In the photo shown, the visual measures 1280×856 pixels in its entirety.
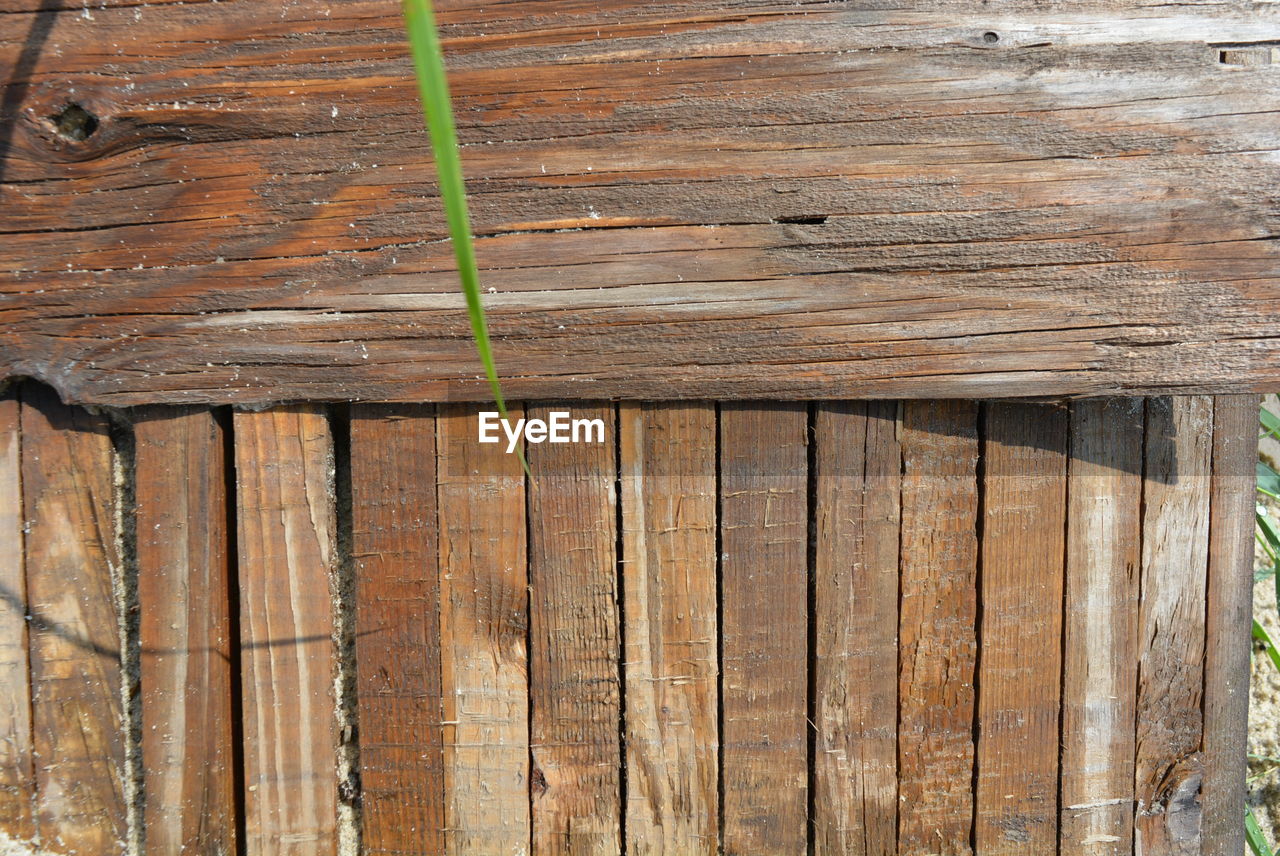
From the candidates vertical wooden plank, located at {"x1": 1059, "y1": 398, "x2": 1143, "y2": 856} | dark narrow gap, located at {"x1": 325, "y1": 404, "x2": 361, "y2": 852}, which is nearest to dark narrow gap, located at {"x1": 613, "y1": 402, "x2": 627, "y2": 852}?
dark narrow gap, located at {"x1": 325, "y1": 404, "x2": 361, "y2": 852}

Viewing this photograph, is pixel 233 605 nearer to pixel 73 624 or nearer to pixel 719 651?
pixel 73 624

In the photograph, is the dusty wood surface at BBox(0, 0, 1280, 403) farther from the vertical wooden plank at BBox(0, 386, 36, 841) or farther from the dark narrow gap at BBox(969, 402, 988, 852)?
the vertical wooden plank at BBox(0, 386, 36, 841)

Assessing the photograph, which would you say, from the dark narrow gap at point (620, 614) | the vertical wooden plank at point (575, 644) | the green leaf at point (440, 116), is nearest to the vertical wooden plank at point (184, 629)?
the vertical wooden plank at point (575, 644)

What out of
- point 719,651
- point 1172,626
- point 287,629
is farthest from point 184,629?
point 1172,626

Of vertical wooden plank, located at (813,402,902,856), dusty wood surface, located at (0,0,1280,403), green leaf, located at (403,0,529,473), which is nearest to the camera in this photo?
green leaf, located at (403,0,529,473)

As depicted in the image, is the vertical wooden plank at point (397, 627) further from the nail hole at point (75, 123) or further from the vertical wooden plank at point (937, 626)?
the vertical wooden plank at point (937, 626)

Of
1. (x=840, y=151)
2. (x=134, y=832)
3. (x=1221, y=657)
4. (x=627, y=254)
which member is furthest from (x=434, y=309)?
(x=1221, y=657)

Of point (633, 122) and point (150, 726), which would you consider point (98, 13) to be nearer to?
point (633, 122)
